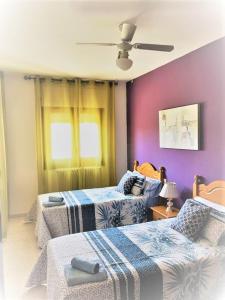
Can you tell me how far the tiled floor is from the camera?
91.6 inches

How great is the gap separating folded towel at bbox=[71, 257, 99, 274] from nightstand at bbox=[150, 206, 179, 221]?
1559 mm

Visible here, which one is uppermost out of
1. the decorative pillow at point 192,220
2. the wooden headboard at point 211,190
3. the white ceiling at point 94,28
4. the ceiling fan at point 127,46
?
the white ceiling at point 94,28

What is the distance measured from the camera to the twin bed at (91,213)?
321 cm

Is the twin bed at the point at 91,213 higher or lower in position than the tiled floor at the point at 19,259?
higher

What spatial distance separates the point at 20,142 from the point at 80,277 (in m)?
3.17

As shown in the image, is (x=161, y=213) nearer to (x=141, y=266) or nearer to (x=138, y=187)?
(x=138, y=187)

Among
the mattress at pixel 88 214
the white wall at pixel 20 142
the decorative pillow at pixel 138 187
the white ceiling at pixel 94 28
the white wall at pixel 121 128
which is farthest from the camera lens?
the white wall at pixel 121 128

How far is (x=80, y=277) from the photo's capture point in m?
1.71

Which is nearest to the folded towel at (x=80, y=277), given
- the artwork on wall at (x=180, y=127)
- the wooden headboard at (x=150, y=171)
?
the artwork on wall at (x=180, y=127)

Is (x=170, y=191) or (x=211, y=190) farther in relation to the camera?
(x=170, y=191)

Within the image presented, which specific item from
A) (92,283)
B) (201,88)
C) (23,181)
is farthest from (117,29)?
(23,181)

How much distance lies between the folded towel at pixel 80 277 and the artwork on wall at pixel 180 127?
1937 millimetres

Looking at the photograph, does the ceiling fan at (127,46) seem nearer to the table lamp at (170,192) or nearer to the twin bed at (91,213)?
the table lamp at (170,192)

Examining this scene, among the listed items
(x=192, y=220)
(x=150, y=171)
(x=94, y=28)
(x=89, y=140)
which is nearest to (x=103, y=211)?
(x=150, y=171)
